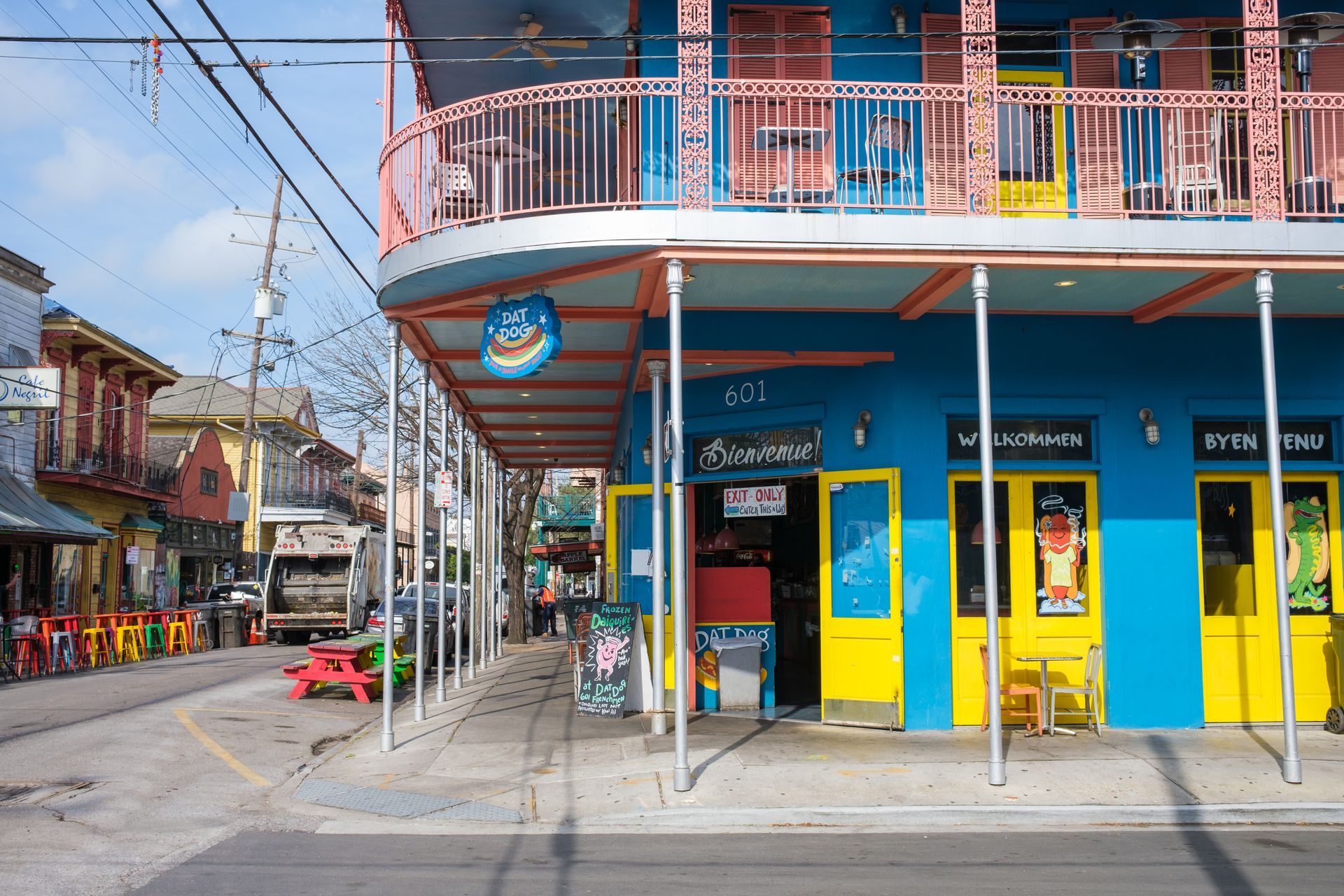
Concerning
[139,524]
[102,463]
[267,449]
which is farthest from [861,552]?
[267,449]

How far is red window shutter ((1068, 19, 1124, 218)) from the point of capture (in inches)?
416

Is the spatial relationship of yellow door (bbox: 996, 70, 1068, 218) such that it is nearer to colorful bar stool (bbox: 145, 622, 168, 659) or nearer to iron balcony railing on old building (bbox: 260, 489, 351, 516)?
colorful bar stool (bbox: 145, 622, 168, 659)

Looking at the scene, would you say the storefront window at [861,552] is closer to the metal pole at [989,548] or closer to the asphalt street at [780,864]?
the metal pole at [989,548]

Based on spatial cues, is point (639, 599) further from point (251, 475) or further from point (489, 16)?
point (251, 475)

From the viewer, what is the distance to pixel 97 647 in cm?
2106

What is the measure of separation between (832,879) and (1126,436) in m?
A: 6.66

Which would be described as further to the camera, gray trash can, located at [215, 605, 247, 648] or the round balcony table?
gray trash can, located at [215, 605, 247, 648]

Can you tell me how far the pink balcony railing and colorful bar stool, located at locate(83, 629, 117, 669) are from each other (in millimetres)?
13418

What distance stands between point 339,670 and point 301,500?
39444mm

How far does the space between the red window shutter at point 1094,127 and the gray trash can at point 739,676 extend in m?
5.72

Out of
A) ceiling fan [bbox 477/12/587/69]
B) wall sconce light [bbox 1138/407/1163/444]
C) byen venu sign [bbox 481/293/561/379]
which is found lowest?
wall sconce light [bbox 1138/407/1163/444]

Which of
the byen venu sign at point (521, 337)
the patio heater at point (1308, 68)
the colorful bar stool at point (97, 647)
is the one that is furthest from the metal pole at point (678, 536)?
the colorful bar stool at point (97, 647)

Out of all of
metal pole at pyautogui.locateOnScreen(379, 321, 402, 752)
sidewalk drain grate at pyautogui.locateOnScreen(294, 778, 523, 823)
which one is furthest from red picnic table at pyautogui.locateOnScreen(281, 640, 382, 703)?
sidewalk drain grate at pyautogui.locateOnScreen(294, 778, 523, 823)

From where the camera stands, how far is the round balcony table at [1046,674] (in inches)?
398
